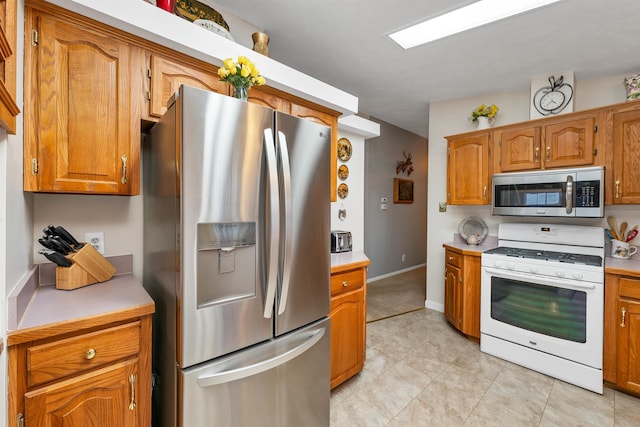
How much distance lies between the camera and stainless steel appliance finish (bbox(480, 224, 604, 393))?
6.95ft

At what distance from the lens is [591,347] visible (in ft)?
6.93

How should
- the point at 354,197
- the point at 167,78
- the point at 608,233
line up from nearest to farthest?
1. the point at 167,78
2. the point at 608,233
3. the point at 354,197

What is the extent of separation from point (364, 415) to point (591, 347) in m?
1.76

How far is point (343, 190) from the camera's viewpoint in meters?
3.03

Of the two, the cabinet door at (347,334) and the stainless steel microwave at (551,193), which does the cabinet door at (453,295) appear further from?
the cabinet door at (347,334)

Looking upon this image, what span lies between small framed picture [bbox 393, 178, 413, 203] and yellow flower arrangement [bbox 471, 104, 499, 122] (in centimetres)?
212

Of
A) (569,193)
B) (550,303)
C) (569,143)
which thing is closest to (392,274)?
(550,303)

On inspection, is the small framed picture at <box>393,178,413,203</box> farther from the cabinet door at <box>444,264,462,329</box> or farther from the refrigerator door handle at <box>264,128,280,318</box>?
the refrigerator door handle at <box>264,128,280,318</box>

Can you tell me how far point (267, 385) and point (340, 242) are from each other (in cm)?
144

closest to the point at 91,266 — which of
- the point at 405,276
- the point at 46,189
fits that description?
the point at 46,189

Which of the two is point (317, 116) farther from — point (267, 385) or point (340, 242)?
point (267, 385)

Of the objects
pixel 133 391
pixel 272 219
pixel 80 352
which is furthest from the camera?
pixel 272 219

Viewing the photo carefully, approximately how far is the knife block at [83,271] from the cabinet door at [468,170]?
3.21m

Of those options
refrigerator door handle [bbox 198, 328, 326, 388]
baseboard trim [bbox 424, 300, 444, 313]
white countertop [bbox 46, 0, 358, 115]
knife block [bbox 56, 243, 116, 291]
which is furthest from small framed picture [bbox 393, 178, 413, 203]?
knife block [bbox 56, 243, 116, 291]
